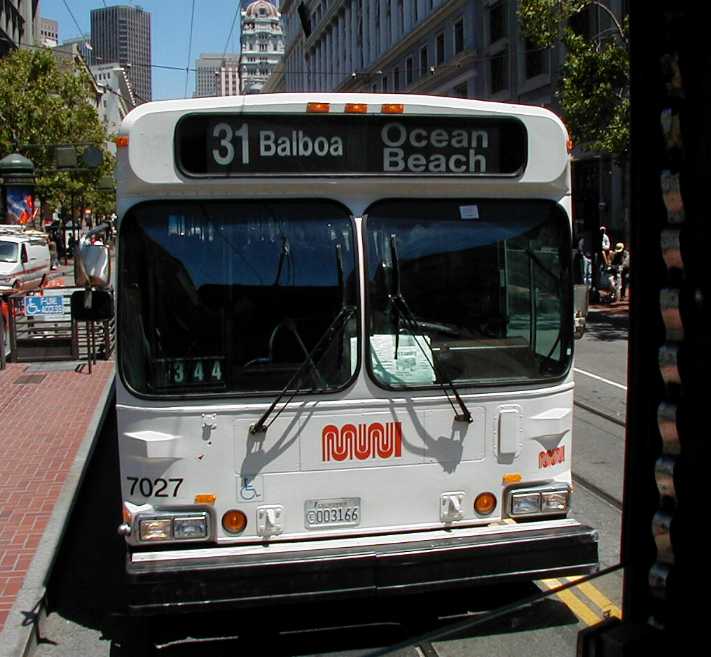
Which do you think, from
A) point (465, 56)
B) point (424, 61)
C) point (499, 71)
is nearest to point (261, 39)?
point (424, 61)

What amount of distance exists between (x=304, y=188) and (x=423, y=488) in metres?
1.66

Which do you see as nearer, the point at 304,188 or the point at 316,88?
the point at 304,188

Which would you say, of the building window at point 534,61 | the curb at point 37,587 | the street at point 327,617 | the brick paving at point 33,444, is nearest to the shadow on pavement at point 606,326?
the brick paving at point 33,444

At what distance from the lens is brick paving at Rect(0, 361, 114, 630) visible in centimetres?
590

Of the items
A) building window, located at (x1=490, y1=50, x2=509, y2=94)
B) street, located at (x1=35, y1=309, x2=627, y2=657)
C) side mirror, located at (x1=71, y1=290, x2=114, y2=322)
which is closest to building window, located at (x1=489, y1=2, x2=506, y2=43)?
building window, located at (x1=490, y1=50, x2=509, y2=94)

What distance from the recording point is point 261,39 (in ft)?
531

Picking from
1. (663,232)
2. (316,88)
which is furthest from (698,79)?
(316,88)

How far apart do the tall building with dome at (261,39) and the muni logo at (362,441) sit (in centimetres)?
15406

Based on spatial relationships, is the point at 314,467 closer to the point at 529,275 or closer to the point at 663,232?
the point at 529,275

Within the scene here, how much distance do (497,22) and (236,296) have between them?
37.2 meters

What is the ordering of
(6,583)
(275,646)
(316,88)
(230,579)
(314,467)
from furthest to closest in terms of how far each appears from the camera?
(316,88) → (6,583) → (275,646) → (314,467) → (230,579)

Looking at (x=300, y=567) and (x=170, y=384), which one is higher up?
(x=170, y=384)

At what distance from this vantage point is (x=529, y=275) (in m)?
4.72

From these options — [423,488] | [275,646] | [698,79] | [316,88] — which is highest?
[316,88]
